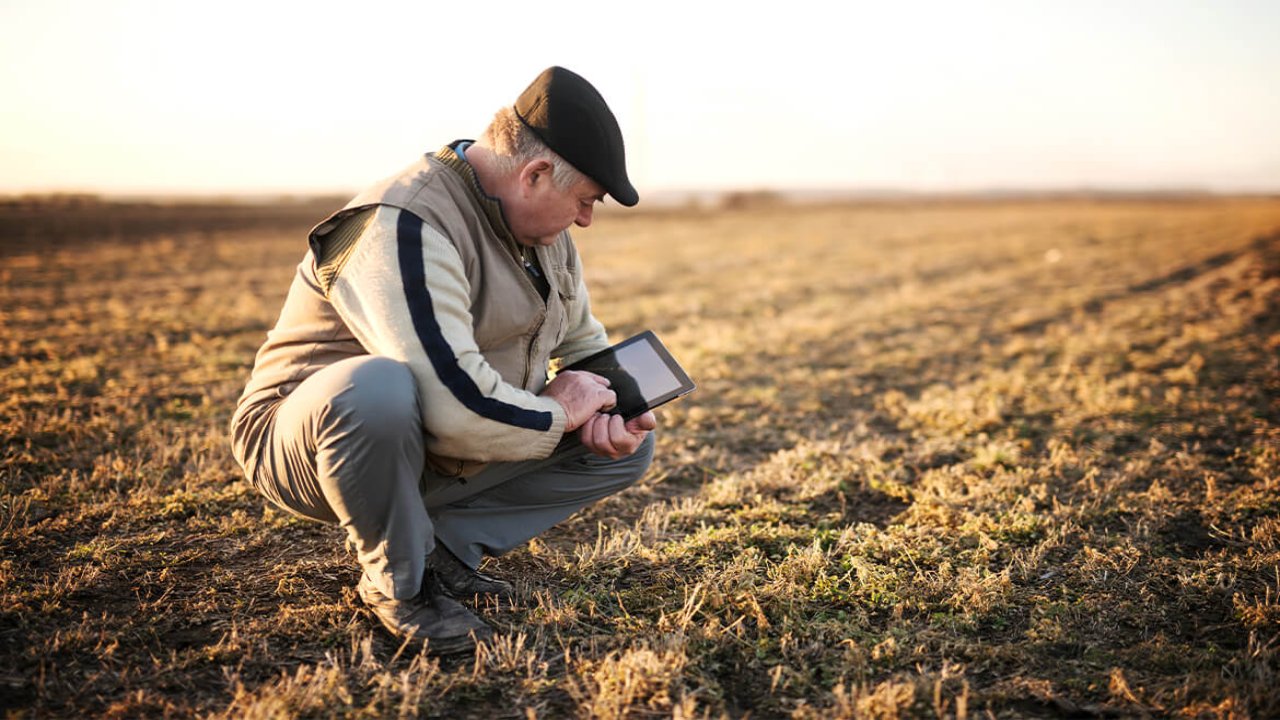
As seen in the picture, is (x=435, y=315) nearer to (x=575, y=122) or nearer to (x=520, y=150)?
(x=520, y=150)

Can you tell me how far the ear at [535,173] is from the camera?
277 cm

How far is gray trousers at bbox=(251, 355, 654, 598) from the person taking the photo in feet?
8.33

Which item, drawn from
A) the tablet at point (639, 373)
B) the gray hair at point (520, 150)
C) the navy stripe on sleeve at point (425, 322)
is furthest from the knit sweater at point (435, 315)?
the tablet at point (639, 373)

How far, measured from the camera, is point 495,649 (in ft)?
9.42

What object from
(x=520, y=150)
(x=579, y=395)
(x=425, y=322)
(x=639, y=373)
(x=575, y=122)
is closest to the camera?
(x=425, y=322)

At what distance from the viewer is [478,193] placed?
9.26 feet

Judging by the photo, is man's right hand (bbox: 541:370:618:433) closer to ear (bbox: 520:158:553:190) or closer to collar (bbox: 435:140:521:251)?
collar (bbox: 435:140:521:251)

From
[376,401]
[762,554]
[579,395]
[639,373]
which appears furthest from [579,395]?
[762,554]

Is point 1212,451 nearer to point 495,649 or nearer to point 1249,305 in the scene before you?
point 495,649

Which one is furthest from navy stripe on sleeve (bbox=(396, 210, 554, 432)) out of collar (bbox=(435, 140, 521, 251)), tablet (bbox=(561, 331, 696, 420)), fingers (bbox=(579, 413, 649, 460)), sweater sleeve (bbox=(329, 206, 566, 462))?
tablet (bbox=(561, 331, 696, 420))

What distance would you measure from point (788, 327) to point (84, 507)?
26.2 feet

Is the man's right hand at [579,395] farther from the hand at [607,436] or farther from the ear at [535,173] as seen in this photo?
the ear at [535,173]

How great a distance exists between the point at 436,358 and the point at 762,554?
2.03 m

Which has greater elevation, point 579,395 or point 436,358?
point 436,358
